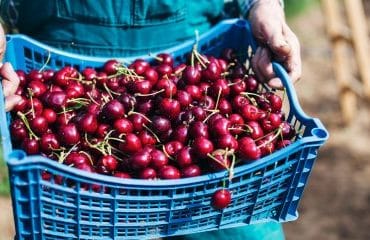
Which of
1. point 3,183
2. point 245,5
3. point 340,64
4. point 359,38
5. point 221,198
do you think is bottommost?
point 3,183

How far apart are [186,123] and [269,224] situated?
40cm

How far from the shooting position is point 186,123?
61.0 inches

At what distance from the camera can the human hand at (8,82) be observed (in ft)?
5.24

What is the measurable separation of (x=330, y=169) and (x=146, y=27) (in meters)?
2.25

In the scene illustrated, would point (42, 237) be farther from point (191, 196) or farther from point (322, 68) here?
point (322, 68)

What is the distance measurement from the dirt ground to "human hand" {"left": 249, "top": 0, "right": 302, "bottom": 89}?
168 cm

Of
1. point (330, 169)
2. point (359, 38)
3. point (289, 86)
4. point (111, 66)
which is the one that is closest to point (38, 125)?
point (111, 66)

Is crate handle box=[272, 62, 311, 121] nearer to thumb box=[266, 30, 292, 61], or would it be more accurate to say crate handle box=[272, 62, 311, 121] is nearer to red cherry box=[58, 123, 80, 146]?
thumb box=[266, 30, 292, 61]

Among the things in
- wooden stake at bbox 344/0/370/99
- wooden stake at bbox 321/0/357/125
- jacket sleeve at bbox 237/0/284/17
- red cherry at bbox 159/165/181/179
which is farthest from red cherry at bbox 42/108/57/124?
wooden stake at bbox 321/0/357/125

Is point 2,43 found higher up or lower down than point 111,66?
higher up

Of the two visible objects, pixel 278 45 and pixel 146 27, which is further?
pixel 146 27

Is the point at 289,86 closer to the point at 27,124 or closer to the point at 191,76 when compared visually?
the point at 191,76

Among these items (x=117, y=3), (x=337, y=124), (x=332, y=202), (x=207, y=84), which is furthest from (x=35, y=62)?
(x=337, y=124)

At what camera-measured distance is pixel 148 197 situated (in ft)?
4.44
